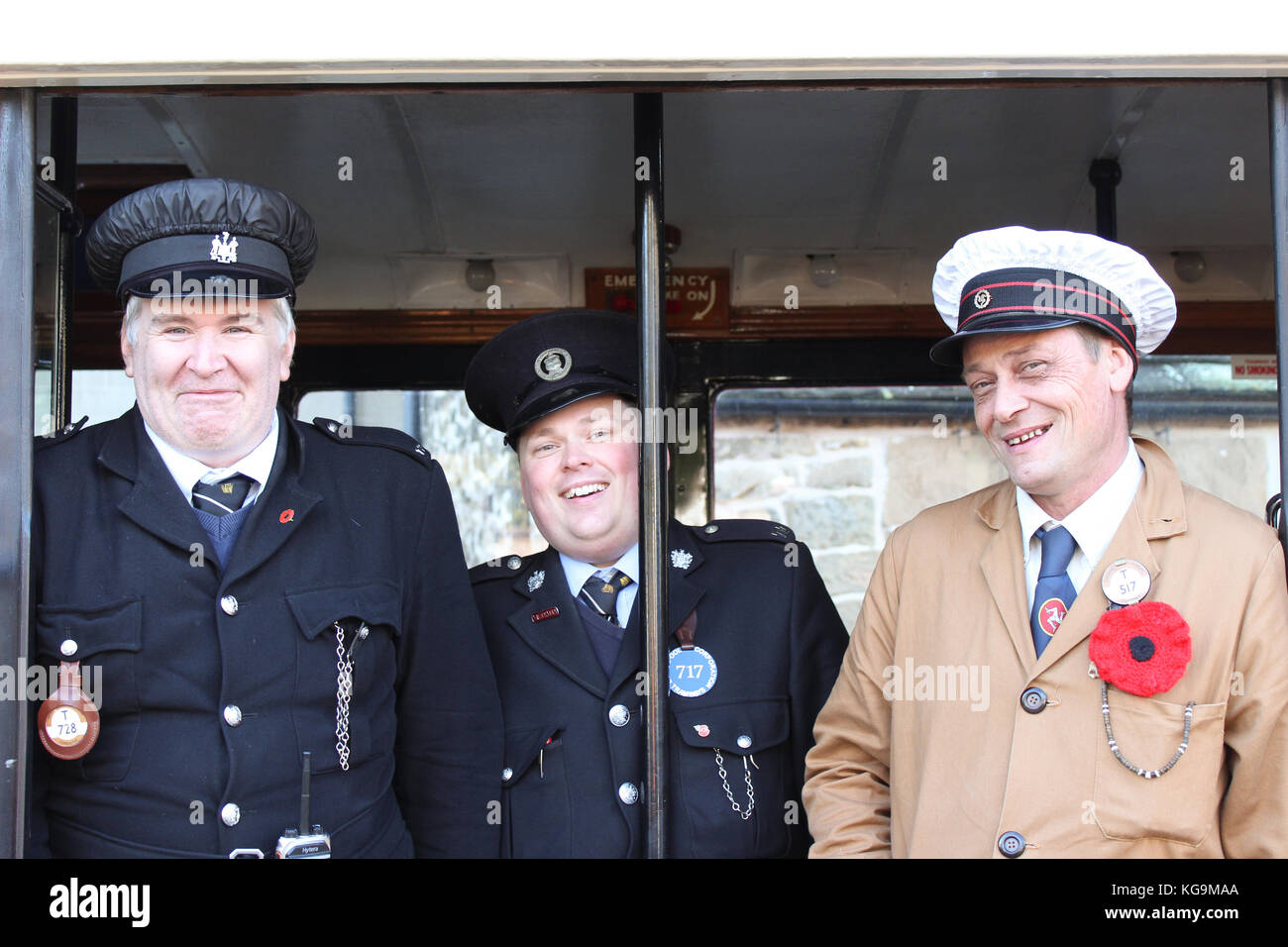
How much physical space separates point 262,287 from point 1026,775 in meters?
1.43

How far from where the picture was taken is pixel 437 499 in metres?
2.21

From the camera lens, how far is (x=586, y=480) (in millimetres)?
2371

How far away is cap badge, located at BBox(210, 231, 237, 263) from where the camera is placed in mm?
1990

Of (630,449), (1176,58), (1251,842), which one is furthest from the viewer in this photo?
(630,449)

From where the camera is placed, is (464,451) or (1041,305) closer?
(1041,305)

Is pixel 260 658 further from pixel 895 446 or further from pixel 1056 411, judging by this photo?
pixel 895 446

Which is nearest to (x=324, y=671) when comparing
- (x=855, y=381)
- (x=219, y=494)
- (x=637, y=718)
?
(x=219, y=494)

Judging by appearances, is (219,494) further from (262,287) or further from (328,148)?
(328,148)

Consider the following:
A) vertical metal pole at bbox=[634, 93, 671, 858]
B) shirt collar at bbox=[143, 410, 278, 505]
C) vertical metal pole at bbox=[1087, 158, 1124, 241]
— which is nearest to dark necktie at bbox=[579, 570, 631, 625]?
vertical metal pole at bbox=[634, 93, 671, 858]

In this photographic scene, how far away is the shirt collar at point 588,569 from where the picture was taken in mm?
2424

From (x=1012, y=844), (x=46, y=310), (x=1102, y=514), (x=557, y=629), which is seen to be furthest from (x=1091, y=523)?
(x=46, y=310)

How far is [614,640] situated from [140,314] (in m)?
1.02

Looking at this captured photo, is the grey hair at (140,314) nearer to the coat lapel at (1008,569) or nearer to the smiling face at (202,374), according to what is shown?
the smiling face at (202,374)

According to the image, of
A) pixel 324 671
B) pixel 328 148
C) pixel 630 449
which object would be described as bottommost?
pixel 324 671
